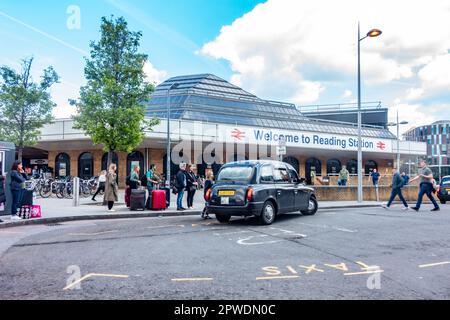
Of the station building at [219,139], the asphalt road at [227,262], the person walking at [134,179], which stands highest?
the station building at [219,139]

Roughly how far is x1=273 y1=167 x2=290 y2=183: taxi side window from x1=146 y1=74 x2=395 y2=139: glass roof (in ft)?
76.7

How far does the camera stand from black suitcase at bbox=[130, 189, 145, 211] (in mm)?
14875

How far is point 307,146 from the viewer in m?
38.1

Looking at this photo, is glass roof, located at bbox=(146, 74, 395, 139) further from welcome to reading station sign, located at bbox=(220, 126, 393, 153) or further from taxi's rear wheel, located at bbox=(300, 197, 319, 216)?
taxi's rear wheel, located at bbox=(300, 197, 319, 216)

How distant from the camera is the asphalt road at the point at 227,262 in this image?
4.51 metres

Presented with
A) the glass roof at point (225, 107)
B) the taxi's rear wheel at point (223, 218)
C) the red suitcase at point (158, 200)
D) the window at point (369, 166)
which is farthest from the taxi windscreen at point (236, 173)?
the window at point (369, 166)

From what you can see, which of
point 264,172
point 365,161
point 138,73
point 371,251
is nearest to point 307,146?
point 365,161

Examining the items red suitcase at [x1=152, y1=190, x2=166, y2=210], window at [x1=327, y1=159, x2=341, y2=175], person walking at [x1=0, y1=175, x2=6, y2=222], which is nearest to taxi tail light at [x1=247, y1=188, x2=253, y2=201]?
red suitcase at [x1=152, y1=190, x2=166, y2=210]

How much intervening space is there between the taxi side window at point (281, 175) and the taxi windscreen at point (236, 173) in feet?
3.33

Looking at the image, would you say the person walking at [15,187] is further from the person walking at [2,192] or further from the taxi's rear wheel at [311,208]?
the taxi's rear wheel at [311,208]

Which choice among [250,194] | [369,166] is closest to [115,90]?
[250,194]

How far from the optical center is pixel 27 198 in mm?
12195

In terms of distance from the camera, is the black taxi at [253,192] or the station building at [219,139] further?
the station building at [219,139]
